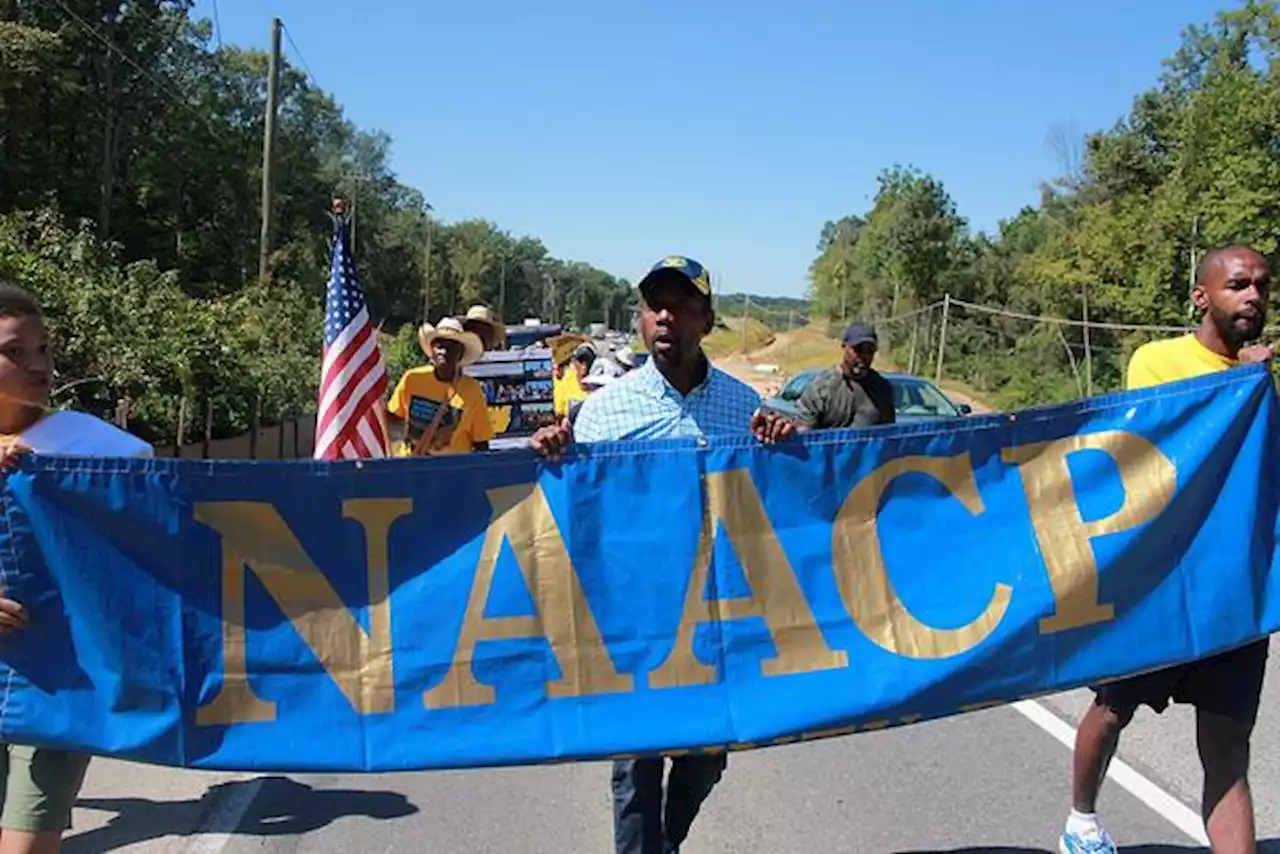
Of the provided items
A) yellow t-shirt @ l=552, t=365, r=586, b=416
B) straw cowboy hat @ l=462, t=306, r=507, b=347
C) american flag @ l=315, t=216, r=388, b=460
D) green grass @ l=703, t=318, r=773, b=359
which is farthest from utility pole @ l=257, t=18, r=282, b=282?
green grass @ l=703, t=318, r=773, b=359

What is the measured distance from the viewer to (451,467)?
3480mm

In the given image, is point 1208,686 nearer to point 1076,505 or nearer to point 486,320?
point 1076,505

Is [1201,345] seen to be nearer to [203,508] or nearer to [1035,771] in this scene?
[1035,771]

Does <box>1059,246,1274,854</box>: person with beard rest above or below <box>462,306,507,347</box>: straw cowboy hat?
below

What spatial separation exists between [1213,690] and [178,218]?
5883 cm

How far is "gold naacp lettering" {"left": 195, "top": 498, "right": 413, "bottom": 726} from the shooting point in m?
3.37

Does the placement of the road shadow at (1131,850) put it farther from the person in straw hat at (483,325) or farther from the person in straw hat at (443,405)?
the person in straw hat at (483,325)

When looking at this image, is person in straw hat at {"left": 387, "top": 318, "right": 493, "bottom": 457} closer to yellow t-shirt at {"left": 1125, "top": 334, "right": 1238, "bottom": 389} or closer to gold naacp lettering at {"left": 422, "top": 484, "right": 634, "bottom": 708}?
gold naacp lettering at {"left": 422, "top": 484, "right": 634, "bottom": 708}

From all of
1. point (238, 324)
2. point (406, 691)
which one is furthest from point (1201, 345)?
point (238, 324)

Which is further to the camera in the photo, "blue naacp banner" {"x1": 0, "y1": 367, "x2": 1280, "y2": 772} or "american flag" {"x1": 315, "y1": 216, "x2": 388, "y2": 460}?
"american flag" {"x1": 315, "y1": 216, "x2": 388, "y2": 460}

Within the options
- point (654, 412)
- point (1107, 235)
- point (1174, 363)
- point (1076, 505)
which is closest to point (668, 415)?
point (654, 412)

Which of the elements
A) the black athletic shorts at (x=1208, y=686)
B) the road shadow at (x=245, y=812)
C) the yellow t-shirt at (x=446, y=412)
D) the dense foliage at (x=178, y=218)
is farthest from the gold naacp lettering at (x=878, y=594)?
the dense foliage at (x=178, y=218)

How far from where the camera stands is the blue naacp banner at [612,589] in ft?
10.9

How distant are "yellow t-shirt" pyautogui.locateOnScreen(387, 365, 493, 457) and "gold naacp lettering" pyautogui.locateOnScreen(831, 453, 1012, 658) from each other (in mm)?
3608
